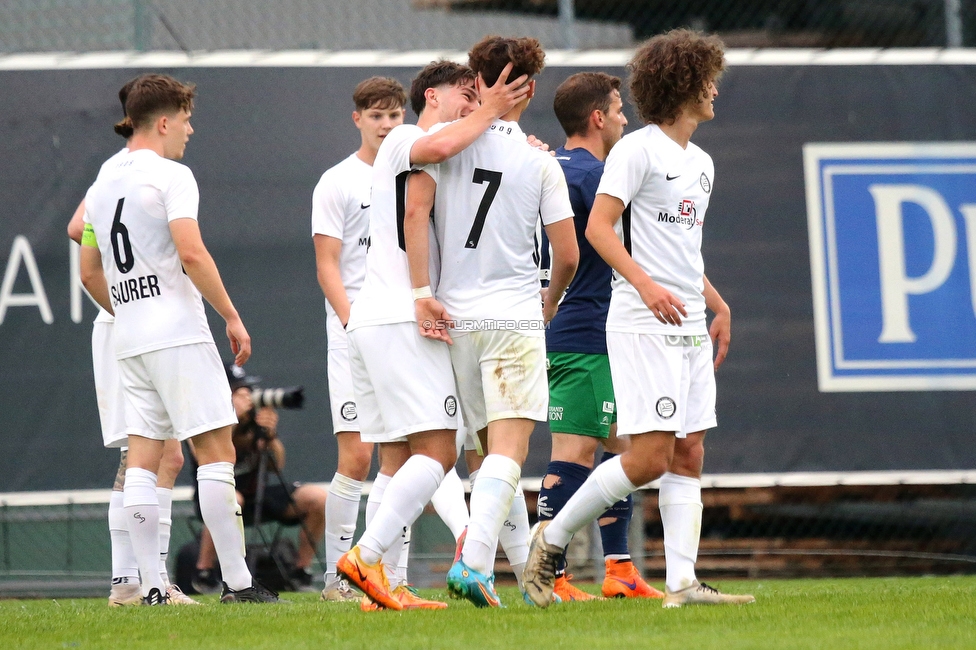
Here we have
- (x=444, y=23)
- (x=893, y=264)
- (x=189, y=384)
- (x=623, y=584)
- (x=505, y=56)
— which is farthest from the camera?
(x=444, y=23)

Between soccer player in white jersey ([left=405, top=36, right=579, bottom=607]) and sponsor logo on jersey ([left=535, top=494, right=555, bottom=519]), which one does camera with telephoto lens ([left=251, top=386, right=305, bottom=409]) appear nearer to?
sponsor logo on jersey ([left=535, top=494, right=555, bottom=519])

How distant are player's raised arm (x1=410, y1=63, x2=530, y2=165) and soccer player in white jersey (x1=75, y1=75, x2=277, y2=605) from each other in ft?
4.12

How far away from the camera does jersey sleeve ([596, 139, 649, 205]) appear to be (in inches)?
165

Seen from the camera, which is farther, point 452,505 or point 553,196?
point 452,505

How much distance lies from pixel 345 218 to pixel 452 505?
1447 mm

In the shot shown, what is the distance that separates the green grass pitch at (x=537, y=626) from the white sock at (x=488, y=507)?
0.19 m

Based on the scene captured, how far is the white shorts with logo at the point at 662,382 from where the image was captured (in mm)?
4105

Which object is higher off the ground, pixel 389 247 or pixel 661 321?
pixel 389 247

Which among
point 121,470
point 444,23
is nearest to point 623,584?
point 121,470

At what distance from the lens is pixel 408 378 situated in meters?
4.09

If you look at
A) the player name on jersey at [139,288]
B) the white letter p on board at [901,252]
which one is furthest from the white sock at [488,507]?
the white letter p on board at [901,252]

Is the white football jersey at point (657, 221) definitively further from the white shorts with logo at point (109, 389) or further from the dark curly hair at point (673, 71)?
the white shorts with logo at point (109, 389)

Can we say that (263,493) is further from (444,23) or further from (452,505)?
(444,23)

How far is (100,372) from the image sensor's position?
18.9ft
